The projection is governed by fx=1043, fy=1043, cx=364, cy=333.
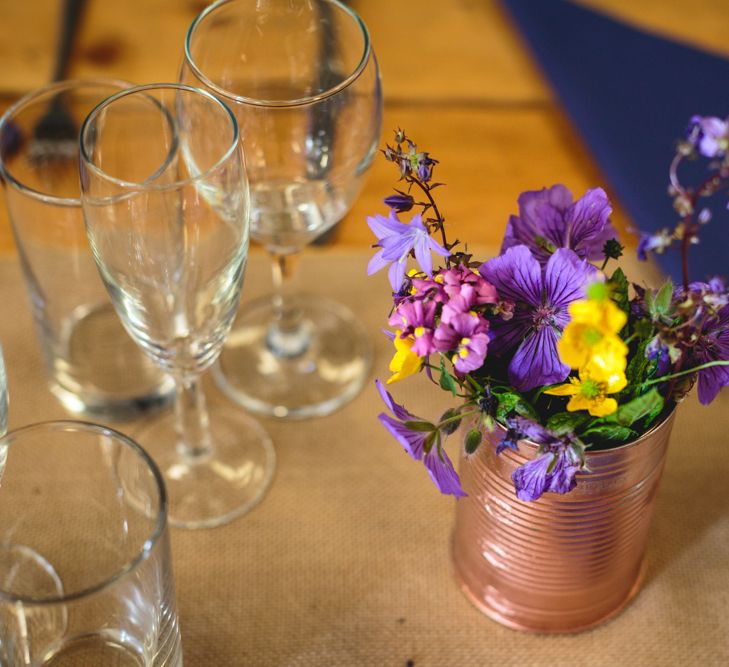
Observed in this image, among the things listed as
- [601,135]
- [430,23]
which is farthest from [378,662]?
[430,23]

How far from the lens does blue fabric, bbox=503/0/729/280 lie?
799 mm

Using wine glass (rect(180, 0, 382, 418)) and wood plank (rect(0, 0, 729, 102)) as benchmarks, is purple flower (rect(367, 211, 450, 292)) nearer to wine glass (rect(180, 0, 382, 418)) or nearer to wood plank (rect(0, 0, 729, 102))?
wine glass (rect(180, 0, 382, 418))

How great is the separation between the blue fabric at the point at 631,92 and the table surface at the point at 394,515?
24 mm

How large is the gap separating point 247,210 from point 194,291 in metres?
0.07

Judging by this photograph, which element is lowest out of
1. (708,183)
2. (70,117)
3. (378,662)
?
(378,662)

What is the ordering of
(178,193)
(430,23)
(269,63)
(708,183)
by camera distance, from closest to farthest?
1. (708,183)
2. (178,193)
3. (269,63)
4. (430,23)

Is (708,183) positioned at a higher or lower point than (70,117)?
higher

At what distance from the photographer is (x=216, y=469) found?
0.69 meters

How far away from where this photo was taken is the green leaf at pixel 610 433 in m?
0.46

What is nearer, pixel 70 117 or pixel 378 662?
pixel 378 662

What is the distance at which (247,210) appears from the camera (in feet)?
1.77

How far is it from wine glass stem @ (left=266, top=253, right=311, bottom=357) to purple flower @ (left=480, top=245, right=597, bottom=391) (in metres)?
0.30

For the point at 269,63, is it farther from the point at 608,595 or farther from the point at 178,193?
the point at 608,595

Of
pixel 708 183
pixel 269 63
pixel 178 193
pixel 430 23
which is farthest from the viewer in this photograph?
pixel 430 23
